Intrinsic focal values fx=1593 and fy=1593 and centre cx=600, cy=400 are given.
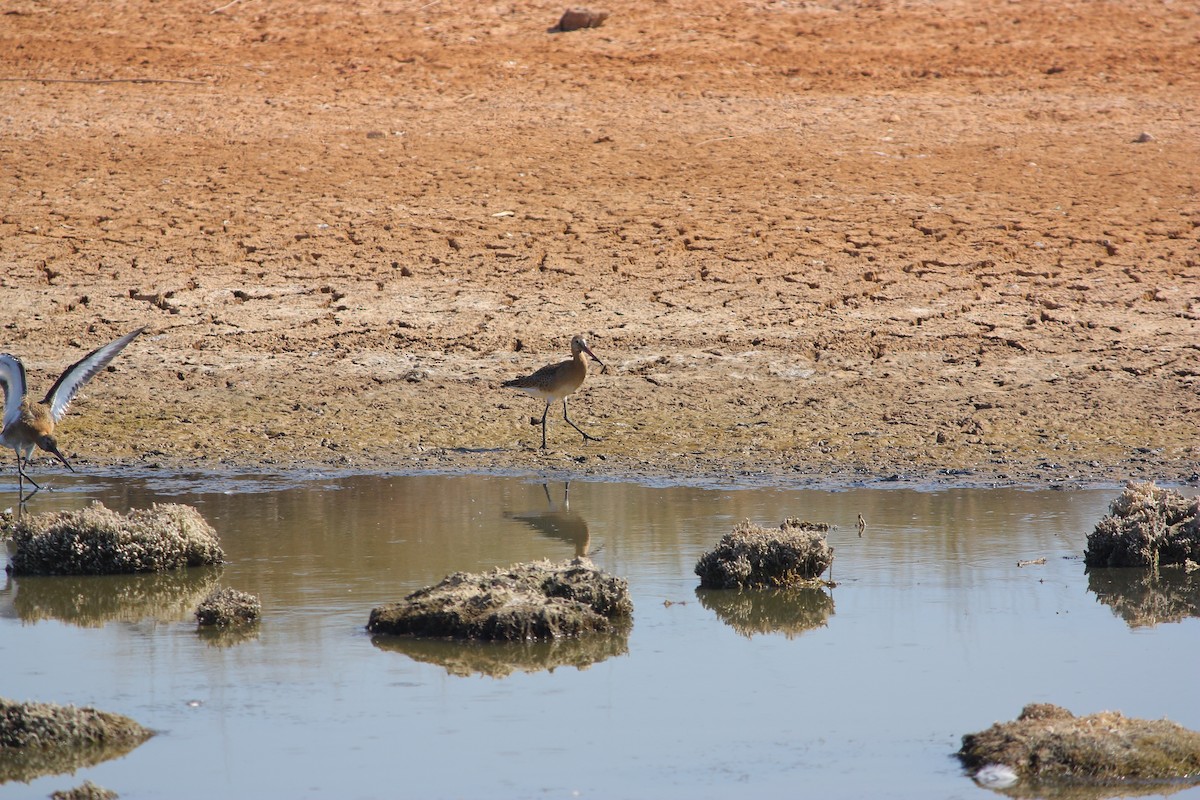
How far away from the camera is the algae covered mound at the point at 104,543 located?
7301mm

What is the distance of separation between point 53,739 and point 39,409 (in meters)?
5.08

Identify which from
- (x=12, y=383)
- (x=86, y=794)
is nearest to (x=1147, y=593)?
(x=86, y=794)

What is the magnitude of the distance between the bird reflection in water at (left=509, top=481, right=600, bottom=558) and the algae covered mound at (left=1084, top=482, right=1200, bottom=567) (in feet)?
7.91

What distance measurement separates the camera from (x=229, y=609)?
21.0ft

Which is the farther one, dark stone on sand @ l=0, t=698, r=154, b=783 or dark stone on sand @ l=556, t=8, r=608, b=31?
dark stone on sand @ l=556, t=8, r=608, b=31

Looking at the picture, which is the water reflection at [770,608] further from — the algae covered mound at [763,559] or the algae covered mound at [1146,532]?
the algae covered mound at [1146,532]

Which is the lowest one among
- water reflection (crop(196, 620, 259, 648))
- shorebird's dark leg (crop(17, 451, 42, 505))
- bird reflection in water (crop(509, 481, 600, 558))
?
water reflection (crop(196, 620, 259, 648))

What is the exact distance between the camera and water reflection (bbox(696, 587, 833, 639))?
661 centimetres

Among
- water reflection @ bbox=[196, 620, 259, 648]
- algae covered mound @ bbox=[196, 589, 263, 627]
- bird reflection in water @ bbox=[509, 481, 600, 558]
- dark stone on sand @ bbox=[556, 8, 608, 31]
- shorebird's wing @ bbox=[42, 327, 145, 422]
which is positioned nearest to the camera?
water reflection @ bbox=[196, 620, 259, 648]

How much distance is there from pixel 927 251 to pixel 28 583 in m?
8.35

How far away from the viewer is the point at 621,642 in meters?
6.29

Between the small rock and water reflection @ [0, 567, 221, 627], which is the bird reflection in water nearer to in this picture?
water reflection @ [0, 567, 221, 627]

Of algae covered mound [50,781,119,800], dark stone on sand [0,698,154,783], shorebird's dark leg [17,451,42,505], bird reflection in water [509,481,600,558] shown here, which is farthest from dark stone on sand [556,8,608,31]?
algae covered mound [50,781,119,800]

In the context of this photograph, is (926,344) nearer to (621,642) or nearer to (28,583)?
(621,642)
